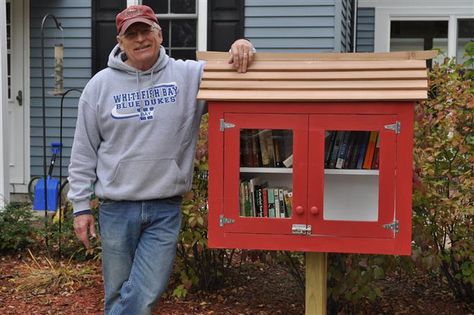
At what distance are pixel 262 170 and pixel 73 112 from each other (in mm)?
5546

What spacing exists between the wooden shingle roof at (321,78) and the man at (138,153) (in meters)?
0.08

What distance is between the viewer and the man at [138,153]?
290 cm

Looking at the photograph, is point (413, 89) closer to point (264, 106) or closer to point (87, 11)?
point (264, 106)

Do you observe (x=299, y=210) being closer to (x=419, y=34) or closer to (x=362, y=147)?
(x=362, y=147)

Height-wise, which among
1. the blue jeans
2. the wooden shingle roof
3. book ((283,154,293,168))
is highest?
the wooden shingle roof

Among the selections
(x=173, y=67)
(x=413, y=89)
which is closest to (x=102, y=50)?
(x=173, y=67)

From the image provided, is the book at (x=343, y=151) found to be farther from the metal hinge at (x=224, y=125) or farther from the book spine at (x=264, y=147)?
the metal hinge at (x=224, y=125)

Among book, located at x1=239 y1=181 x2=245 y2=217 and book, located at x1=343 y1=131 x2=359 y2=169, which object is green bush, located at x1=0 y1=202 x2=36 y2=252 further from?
book, located at x1=343 y1=131 x2=359 y2=169

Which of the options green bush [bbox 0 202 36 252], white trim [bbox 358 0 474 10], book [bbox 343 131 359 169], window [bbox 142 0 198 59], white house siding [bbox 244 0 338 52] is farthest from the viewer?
white trim [bbox 358 0 474 10]

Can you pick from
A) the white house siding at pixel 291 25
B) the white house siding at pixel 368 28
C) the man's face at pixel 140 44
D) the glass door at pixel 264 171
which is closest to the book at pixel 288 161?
the glass door at pixel 264 171

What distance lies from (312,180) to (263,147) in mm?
275

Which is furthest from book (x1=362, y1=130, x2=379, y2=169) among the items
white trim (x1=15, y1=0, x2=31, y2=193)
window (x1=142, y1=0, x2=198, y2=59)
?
white trim (x1=15, y1=0, x2=31, y2=193)

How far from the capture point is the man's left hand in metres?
2.92

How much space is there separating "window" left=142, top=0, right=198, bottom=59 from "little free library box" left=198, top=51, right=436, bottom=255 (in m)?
5.10
